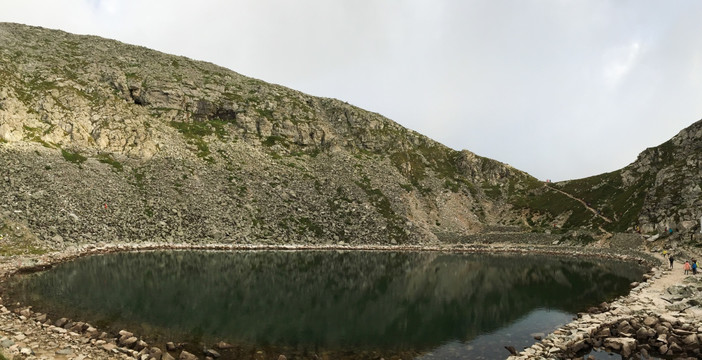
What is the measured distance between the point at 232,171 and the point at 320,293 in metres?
61.4

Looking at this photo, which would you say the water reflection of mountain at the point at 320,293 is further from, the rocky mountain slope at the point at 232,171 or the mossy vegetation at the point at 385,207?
the mossy vegetation at the point at 385,207

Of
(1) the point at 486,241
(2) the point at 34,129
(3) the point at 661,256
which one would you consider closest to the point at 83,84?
(2) the point at 34,129

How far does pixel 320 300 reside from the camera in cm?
3925

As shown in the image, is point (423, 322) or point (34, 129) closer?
point (423, 322)

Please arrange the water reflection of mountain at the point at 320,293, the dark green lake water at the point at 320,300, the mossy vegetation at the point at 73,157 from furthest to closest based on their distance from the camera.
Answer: the mossy vegetation at the point at 73,157 → the water reflection of mountain at the point at 320,293 → the dark green lake water at the point at 320,300

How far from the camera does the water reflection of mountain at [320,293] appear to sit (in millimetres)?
29000

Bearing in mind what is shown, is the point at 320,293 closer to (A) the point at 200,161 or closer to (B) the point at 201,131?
(A) the point at 200,161

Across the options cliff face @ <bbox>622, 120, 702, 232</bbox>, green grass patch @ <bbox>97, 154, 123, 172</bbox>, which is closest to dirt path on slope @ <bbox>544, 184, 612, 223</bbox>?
cliff face @ <bbox>622, 120, 702, 232</bbox>

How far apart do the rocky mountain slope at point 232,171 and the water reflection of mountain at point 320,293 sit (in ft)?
47.1

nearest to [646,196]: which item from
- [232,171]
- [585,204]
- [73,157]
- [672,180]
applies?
[672,180]

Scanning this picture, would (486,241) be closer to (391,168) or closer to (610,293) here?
(391,168)

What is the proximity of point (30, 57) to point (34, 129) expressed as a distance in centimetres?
4004

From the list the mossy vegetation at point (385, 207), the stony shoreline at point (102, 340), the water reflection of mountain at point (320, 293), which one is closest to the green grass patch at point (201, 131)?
the mossy vegetation at point (385, 207)

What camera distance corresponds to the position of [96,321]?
26984 mm
